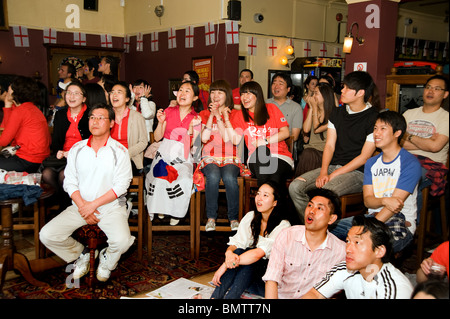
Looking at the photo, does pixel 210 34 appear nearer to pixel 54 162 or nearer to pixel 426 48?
pixel 54 162

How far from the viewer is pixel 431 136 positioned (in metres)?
2.59

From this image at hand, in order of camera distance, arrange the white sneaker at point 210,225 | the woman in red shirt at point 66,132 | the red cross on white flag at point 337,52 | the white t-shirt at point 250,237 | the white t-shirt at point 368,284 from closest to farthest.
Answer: the white t-shirt at point 368,284 < the white t-shirt at point 250,237 < the white sneaker at point 210,225 < the woman in red shirt at point 66,132 < the red cross on white flag at point 337,52

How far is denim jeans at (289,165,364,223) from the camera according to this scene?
263cm

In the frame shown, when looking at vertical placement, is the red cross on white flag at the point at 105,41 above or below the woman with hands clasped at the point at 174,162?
above

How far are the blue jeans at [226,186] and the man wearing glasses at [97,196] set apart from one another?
67cm

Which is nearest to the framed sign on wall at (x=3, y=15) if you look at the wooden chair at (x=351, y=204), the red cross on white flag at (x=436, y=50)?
the wooden chair at (x=351, y=204)

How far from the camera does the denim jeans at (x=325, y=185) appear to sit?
2.63 meters

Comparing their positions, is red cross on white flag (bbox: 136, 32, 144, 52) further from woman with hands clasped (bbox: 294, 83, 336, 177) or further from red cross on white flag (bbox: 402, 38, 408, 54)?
red cross on white flag (bbox: 402, 38, 408, 54)

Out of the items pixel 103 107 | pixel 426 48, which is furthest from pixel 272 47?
pixel 103 107

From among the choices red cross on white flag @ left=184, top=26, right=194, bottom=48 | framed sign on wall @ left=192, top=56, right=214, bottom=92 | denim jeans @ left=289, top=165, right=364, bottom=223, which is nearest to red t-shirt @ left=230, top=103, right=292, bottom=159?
denim jeans @ left=289, top=165, right=364, bottom=223

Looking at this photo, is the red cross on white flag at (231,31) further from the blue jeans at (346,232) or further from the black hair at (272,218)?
the blue jeans at (346,232)

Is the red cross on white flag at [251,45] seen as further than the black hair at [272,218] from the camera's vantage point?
Yes

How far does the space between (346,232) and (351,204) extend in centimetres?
36

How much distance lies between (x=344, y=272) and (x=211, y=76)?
4.91m
